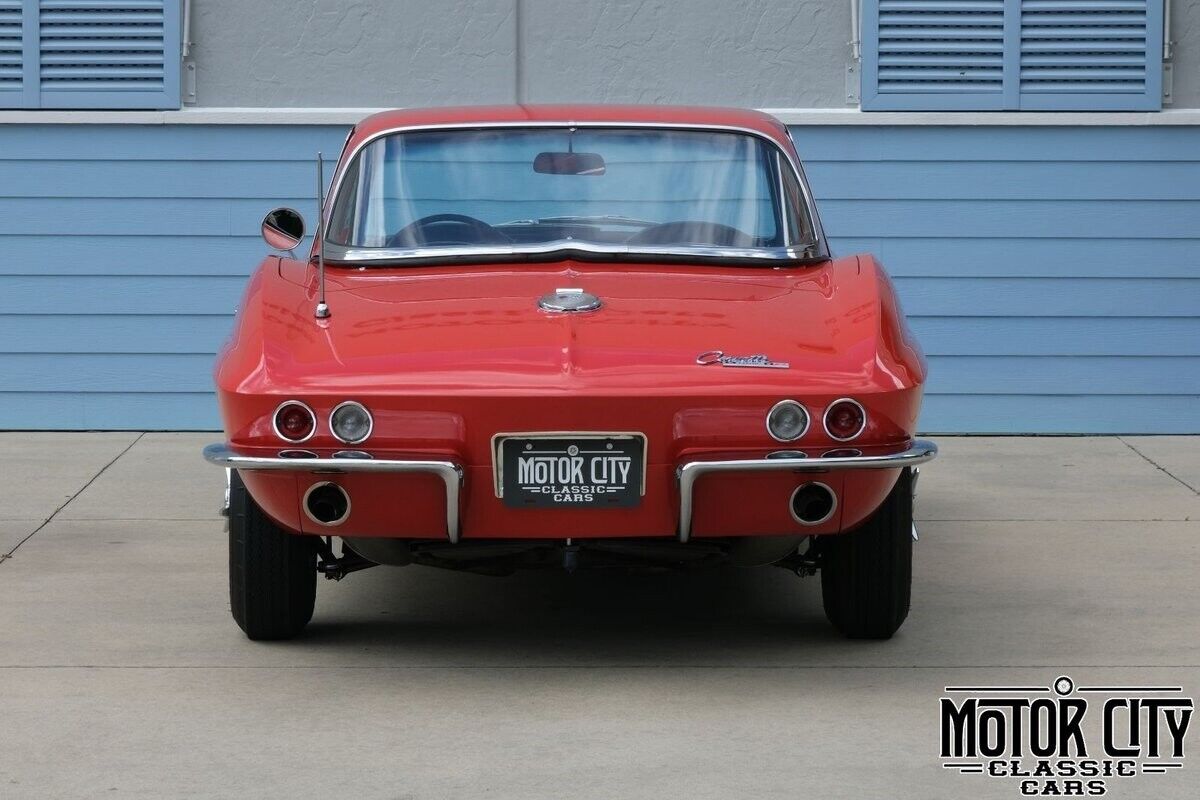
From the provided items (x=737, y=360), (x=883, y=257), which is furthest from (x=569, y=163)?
(x=883, y=257)

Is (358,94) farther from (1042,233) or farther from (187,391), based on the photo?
(1042,233)

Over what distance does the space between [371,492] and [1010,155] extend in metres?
5.90

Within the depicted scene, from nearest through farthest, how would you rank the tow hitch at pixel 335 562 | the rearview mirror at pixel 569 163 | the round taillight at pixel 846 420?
the round taillight at pixel 846 420, the tow hitch at pixel 335 562, the rearview mirror at pixel 569 163

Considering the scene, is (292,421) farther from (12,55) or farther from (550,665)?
(12,55)

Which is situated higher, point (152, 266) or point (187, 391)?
point (152, 266)

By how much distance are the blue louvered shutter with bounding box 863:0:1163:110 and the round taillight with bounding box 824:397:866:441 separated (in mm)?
5280

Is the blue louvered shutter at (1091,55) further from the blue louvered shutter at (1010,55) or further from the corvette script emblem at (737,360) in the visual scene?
the corvette script emblem at (737,360)

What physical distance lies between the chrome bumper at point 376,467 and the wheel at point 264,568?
45cm

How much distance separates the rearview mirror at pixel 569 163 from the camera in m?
5.93

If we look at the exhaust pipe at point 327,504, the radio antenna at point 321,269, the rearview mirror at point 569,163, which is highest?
the rearview mirror at point 569,163

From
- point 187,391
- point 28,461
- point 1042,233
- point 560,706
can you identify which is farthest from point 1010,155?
point 560,706

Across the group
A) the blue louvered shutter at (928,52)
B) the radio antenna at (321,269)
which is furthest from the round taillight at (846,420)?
the blue louvered shutter at (928,52)

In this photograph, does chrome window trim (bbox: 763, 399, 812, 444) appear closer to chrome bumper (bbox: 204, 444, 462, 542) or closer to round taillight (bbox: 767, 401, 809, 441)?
round taillight (bbox: 767, 401, 809, 441)

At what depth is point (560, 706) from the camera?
185 inches
